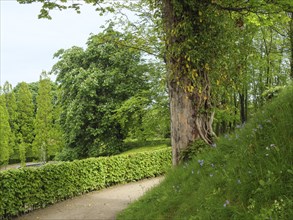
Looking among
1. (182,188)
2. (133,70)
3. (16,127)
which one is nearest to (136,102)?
(133,70)

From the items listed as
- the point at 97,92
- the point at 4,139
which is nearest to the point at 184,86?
the point at 97,92

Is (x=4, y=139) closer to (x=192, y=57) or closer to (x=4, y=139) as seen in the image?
(x=4, y=139)

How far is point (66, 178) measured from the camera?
14.6 meters

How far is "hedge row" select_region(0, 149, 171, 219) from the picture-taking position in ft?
39.0

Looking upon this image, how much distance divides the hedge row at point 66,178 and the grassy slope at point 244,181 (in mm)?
2974

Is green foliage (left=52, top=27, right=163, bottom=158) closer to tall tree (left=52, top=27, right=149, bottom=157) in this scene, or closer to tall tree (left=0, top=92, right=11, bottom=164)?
tall tree (left=52, top=27, right=149, bottom=157)

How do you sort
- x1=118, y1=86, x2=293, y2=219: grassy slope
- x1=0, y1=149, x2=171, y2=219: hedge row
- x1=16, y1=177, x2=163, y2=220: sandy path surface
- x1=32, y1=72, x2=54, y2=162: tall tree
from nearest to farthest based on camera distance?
x1=118, y1=86, x2=293, y2=219: grassy slope
x1=16, y1=177, x2=163, y2=220: sandy path surface
x1=0, y1=149, x2=171, y2=219: hedge row
x1=32, y1=72, x2=54, y2=162: tall tree

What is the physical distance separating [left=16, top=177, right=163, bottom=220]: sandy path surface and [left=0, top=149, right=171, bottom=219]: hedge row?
431mm

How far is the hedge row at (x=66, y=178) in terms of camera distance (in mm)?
11891

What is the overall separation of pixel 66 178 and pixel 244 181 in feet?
40.4

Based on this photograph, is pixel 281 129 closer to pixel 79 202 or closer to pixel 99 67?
pixel 79 202

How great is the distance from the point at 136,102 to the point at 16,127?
1100 inches

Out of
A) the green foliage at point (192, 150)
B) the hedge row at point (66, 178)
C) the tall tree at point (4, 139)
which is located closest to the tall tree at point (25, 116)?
the tall tree at point (4, 139)

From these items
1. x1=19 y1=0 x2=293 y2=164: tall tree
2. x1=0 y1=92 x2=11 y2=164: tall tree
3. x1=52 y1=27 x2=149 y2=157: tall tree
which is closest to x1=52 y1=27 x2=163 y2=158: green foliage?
x1=52 y1=27 x2=149 y2=157: tall tree
